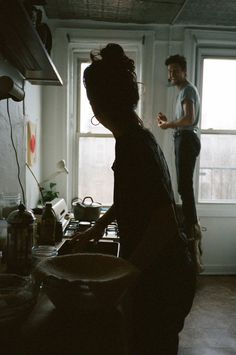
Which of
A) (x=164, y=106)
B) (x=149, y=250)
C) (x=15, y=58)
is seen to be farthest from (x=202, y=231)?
(x=149, y=250)

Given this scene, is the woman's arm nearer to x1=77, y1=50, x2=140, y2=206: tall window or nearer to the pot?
the pot

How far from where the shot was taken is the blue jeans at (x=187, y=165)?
10.7 feet

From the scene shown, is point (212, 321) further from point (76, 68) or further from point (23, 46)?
point (76, 68)

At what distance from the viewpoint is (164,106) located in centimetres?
371

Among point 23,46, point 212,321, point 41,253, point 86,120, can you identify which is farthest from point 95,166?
point 41,253

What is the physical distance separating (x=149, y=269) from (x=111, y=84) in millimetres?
586

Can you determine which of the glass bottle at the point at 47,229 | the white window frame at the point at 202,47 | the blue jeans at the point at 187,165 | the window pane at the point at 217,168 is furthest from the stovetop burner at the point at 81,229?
the white window frame at the point at 202,47

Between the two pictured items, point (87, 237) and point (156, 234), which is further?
point (87, 237)

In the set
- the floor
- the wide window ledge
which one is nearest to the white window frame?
the wide window ledge

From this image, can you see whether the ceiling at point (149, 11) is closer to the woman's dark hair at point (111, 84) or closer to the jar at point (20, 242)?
the woman's dark hair at point (111, 84)

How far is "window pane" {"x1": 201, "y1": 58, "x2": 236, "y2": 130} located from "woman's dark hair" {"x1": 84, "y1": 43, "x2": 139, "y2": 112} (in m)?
2.77

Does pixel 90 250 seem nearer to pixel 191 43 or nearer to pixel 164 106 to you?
pixel 164 106

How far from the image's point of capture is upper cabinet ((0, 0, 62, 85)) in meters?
1.29

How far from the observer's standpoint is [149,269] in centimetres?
114
